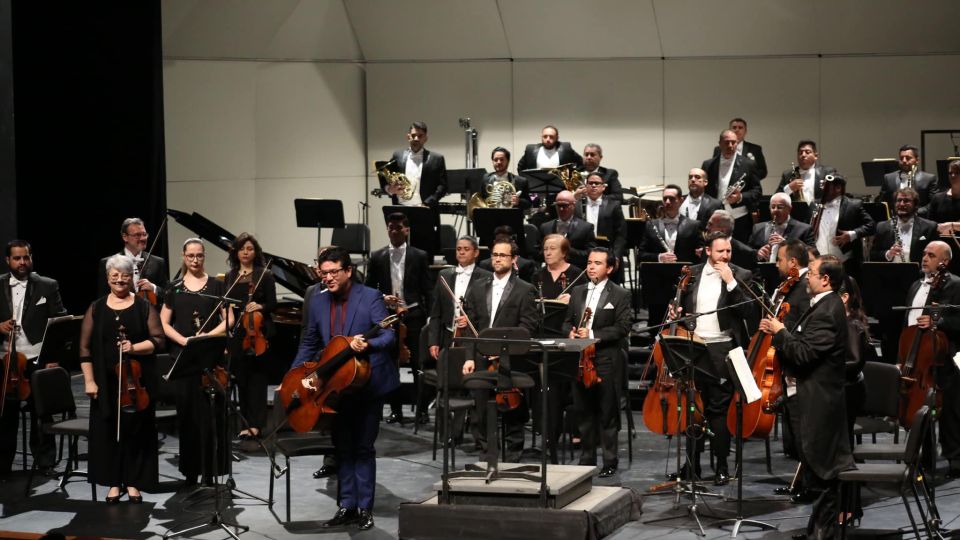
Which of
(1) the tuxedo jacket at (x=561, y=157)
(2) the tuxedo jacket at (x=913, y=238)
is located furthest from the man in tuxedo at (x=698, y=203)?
(1) the tuxedo jacket at (x=561, y=157)

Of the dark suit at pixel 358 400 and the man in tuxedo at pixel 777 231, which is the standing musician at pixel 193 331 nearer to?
the dark suit at pixel 358 400

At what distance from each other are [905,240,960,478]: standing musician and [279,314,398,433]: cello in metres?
3.43

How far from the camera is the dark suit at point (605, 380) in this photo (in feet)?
24.9

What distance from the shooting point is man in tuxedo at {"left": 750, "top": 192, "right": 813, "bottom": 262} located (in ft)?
30.4

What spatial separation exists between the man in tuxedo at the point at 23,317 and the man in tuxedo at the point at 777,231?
502 cm

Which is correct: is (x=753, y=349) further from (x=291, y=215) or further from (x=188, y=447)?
(x=291, y=215)

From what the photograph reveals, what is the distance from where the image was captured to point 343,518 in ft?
21.5

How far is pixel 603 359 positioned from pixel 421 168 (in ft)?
14.0

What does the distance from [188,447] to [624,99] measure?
25.8ft

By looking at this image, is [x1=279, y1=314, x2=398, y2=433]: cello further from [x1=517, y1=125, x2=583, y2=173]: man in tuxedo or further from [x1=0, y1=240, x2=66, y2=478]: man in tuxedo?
[x1=517, y1=125, x2=583, y2=173]: man in tuxedo

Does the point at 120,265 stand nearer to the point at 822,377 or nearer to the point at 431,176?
the point at 822,377

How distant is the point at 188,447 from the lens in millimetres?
7555

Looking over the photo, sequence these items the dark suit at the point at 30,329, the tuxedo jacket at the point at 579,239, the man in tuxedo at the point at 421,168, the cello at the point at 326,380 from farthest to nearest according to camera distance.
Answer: the man in tuxedo at the point at 421,168 → the tuxedo jacket at the point at 579,239 → the dark suit at the point at 30,329 → the cello at the point at 326,380

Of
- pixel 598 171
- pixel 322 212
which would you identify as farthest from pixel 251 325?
pixel 598 171
